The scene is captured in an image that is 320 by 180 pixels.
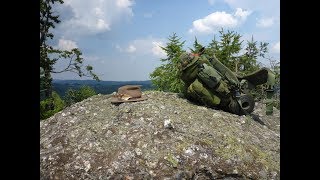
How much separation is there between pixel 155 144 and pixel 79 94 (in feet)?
24.3

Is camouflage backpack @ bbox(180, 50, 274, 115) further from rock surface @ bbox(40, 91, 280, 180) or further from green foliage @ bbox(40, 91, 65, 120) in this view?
green foliage @ bbox(40, 91, 65, 120)

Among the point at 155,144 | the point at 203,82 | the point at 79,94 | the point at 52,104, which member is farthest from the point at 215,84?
the point at 52,104

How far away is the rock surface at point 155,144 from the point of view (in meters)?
5.77

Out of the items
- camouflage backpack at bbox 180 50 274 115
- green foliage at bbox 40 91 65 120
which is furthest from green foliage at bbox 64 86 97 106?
camouflage backpack at bbox 180 50 274 115

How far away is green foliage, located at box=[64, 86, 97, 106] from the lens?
503 inches

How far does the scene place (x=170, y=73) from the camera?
10523 mm

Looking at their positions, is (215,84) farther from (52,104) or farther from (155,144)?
(52,104)

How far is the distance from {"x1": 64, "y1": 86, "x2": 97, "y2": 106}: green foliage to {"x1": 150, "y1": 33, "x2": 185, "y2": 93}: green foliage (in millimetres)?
2829
